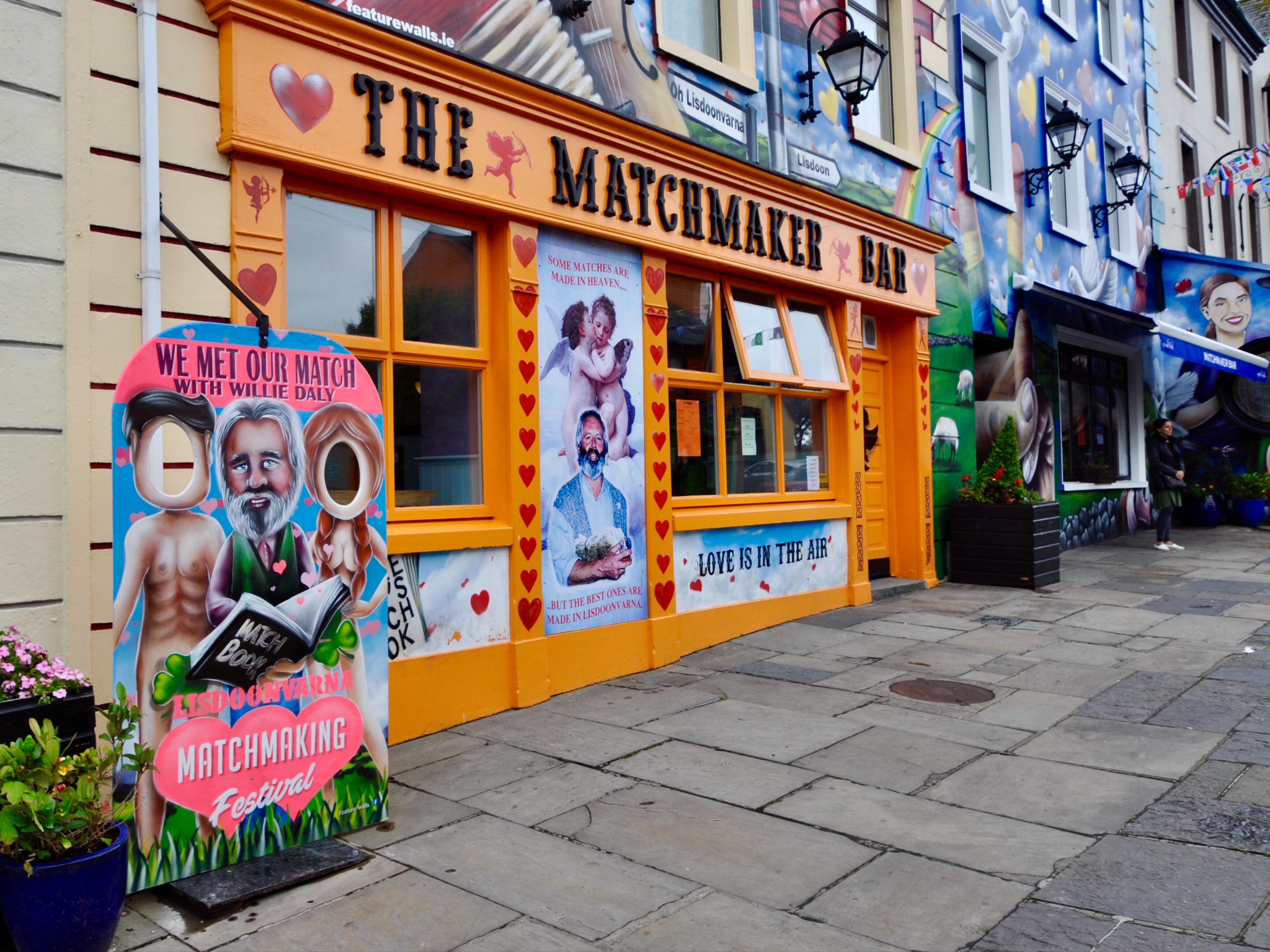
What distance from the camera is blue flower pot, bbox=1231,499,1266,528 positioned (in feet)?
54.4

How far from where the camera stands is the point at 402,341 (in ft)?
19.0

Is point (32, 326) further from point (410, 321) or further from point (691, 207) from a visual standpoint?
point (691, 207)

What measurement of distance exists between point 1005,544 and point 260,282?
8.25m

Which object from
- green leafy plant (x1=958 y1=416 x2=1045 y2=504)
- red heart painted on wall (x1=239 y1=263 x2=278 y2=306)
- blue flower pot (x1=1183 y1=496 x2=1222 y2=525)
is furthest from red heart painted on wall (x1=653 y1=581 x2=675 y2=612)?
blue flower pot (x1=1183 y1=496 x2=1222 y2=525)

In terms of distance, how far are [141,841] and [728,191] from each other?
6.34m

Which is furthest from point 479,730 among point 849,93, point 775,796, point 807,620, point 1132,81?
point 1132,81

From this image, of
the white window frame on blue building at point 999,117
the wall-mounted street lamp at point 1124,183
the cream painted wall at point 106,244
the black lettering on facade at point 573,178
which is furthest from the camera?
the wall-mounted street lamp at point 1124,183

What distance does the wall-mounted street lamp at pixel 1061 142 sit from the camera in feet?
41.8

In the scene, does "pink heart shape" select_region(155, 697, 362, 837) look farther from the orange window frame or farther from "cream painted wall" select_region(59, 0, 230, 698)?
the orange window frame

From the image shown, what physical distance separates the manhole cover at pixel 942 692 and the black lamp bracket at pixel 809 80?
5204mm

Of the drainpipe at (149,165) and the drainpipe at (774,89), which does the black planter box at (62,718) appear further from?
the drainpipe at (774,89)

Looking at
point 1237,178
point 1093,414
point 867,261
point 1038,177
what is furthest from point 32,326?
point 1237,178

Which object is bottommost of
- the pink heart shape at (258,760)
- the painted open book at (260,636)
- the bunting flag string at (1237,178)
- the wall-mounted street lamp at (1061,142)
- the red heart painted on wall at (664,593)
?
the pink heart shape at (258,760)

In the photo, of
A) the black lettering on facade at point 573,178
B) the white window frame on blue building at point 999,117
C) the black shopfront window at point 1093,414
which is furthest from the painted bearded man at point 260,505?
the black shopfront window at point 1093,414
